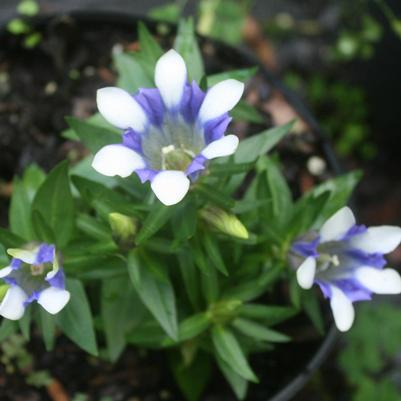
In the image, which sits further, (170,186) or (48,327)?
(48,327)

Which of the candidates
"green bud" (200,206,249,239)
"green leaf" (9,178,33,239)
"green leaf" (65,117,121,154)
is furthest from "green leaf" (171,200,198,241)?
"green leaf" (9,178,33,239)

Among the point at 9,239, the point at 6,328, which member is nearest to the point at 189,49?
the point at 9,239

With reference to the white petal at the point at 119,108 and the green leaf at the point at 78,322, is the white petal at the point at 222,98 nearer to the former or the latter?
the white petal at the point at 119,108

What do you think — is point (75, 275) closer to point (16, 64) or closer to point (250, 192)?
point (250, 192)

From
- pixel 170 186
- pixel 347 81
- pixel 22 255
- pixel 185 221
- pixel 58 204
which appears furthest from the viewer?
pixel 347 81

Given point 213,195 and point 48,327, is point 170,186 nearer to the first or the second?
point 213,195

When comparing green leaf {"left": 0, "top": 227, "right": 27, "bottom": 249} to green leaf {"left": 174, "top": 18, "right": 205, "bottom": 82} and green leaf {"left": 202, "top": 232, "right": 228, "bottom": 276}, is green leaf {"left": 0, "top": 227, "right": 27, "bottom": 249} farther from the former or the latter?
green leaf {"left": 174, "top": 18, "right": 205, "bottom": 82}

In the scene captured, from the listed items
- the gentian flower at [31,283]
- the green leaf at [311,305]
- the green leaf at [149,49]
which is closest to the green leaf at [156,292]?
the gentian flower at [31,283]
